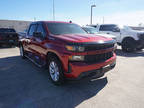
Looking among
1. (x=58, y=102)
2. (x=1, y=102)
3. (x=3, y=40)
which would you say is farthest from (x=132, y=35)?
(x=3, y=40)

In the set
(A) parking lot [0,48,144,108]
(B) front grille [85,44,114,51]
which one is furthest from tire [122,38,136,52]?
(B) front grille [85,44,114,51]

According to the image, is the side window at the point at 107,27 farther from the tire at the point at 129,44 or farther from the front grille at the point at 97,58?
the front grille at the point at 97,58

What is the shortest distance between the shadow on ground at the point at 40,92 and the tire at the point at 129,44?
5406 mm

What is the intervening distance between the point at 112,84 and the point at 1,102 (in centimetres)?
295

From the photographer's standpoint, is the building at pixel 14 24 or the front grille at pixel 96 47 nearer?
the front grille at pixel 96 47

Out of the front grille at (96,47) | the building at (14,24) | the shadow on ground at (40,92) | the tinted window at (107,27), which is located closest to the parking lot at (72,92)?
the shadow on ground at (40,92)

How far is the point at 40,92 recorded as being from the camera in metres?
2.96

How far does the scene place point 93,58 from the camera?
9.39ft

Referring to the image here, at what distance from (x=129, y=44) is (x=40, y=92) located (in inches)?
286

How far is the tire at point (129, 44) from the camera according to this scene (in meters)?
7.82

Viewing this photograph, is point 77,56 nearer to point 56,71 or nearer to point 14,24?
point 56,71

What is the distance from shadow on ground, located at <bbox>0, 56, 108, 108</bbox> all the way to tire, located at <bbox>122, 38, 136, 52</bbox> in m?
5.41

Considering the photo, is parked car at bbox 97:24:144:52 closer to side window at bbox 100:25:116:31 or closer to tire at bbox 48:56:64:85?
side window at bbox 100:25:116:31

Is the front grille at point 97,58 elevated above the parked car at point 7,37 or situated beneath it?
situated beneath
